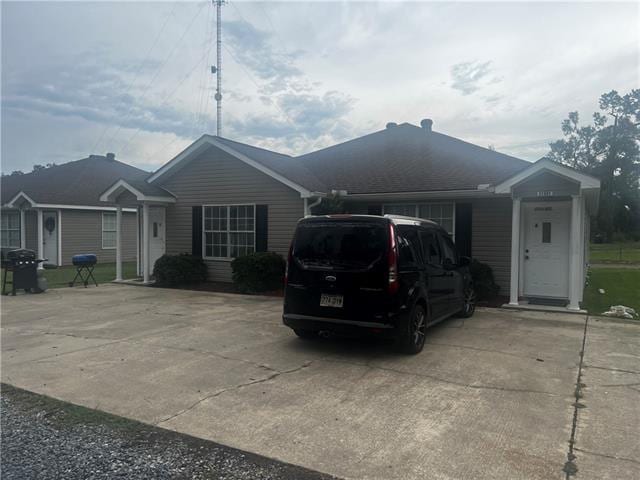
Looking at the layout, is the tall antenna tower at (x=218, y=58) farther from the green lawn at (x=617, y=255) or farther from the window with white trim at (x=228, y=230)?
the green lawn at (x=617, y=255)

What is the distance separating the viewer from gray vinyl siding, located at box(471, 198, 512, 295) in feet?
37.2

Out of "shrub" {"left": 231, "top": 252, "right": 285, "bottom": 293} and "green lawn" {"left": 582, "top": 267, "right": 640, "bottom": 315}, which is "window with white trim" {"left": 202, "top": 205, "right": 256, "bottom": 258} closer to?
"shrub" {"left": 231, "top": 252, "right": 285, "bottom": 293}

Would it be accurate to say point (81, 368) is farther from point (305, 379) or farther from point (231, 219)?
point (231, 219)

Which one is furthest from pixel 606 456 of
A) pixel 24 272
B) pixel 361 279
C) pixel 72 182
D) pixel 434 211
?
pixel 72 182

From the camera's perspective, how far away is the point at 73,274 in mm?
17094

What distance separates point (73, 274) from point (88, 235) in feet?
15.1

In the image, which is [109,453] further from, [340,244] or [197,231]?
[197,231]

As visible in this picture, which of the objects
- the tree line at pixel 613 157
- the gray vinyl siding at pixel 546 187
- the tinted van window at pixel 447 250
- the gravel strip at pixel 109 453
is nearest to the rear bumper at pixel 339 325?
the tinted van window at pixel 447 250

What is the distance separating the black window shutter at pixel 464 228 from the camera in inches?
455

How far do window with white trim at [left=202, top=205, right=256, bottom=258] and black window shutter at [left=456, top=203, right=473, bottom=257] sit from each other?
5741 millimetres

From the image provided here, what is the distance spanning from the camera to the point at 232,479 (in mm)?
3229

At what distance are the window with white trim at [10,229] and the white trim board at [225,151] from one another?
10864 millimetres

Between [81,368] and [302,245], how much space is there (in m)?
3.23

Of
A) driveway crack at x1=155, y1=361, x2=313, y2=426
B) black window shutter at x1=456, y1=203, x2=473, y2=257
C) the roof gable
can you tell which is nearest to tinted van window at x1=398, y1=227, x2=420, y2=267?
driveway crack at x1=155, y1=361, x2=313, y2=426
